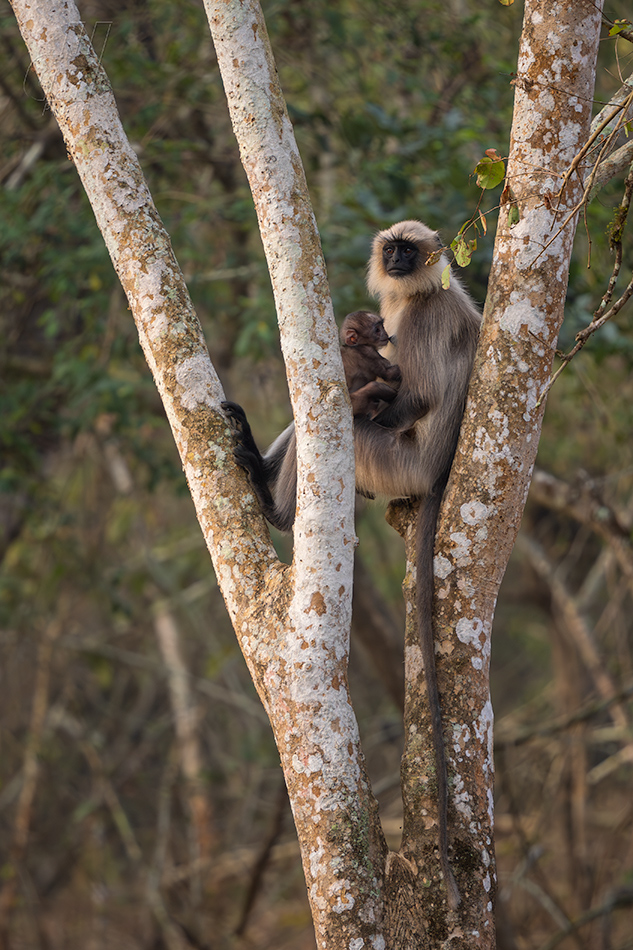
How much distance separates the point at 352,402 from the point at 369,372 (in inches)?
5.7

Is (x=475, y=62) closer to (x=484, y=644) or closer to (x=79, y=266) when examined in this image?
(x=79, y=266)

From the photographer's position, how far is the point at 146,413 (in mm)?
6422

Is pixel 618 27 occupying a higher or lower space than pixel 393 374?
higher

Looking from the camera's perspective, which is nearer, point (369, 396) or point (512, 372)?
point (512, 372)

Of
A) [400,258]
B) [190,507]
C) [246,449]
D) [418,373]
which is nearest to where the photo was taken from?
[246,449]

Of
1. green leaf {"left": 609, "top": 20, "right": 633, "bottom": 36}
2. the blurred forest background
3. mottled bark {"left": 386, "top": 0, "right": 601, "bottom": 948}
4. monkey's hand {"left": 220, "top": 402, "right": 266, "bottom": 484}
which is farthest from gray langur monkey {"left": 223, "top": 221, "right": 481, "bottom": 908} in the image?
green leaf {"left": 609, "top": 20, "right": 633, "bottom": 36}

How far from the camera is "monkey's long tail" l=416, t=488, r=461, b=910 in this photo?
232 cm

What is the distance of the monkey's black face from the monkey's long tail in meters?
1.52

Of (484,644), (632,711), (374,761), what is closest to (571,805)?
(632,711)

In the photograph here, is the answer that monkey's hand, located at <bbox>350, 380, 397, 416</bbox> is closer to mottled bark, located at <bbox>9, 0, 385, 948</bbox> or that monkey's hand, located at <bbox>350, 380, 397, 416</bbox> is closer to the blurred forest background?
the blurred forest background

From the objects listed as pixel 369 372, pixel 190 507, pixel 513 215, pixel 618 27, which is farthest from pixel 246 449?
pixel 190 507

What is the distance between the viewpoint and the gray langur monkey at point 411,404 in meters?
3.57

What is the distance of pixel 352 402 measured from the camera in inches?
150

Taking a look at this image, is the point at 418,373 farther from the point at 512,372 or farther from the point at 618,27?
the point at 618,27
